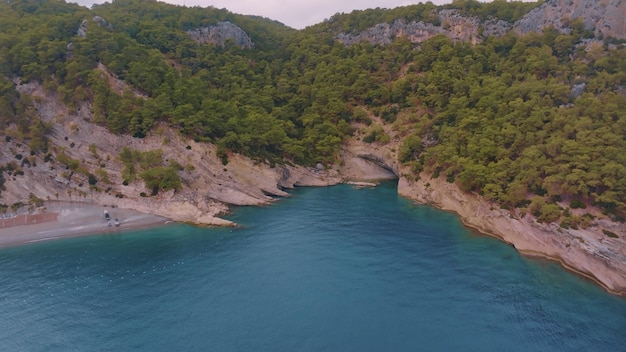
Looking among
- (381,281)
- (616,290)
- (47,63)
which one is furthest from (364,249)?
(47,63)

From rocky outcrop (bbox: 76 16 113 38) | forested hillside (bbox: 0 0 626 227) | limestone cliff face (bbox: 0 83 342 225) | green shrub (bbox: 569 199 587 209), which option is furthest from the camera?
rocky outcrop (bbox: 76 16 113 38)

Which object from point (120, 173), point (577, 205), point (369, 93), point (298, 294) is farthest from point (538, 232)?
point (120, 173)

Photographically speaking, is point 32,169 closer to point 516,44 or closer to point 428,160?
point 428,160

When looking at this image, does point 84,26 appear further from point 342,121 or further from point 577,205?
point 577,205

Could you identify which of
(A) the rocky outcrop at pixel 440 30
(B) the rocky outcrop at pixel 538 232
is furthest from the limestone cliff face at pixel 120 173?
(A) the rocky outcrop at pixel 440 30

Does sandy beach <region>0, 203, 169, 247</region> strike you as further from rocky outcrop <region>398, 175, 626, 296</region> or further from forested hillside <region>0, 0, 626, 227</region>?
rocky outcrop <region>398, 175, 626, 296</region>

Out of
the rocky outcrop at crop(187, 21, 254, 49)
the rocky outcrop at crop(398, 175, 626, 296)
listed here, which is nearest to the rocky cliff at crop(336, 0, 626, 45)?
the rocky outcrop at crop(187, 21, 254, 49)
